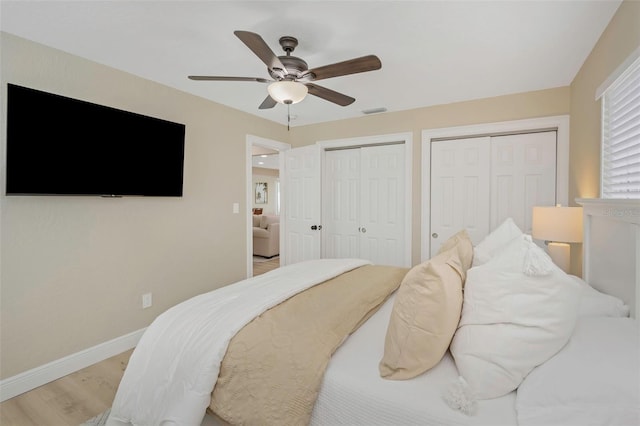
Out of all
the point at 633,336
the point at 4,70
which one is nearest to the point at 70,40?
the point at 4,70

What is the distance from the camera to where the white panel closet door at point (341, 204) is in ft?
14.0

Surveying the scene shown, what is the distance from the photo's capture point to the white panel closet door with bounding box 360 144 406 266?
3906 mm

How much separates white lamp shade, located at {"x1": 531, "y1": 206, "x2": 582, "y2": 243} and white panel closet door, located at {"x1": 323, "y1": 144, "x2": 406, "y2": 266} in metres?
1.59

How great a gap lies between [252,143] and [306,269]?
226cm

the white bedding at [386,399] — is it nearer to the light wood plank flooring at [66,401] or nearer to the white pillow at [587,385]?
the white pillow at [587,385]

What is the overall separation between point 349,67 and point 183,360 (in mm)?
1876

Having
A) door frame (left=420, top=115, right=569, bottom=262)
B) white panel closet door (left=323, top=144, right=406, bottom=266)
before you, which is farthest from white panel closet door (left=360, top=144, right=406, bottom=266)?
door frame (left=420, top=115, right=569, bottom=262)

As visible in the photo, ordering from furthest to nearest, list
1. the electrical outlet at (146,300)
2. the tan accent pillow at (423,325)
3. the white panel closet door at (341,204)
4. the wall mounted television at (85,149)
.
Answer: the white panel closet door at (341,204), the electrical outlet at (146,300), the wall mounted television at (85,149), the tan accent pillow at (423,325)

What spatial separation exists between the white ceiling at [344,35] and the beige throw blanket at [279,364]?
1.79 m

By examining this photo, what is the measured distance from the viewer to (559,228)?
2.33 metres

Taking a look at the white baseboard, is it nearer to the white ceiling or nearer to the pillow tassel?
the white ceiling

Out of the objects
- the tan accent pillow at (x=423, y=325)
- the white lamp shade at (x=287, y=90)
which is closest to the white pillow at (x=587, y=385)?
the tan accent pillow at (x=423, y=325)

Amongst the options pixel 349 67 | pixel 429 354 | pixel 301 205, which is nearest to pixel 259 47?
pixel 349 67

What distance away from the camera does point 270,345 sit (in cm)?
132
